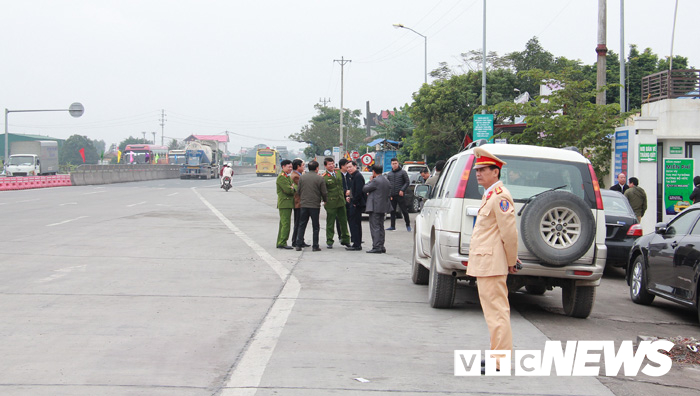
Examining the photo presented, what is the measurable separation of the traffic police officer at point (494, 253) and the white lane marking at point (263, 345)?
1794mm

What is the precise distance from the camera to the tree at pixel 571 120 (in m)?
21.2

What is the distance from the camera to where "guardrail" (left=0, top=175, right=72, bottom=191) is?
41906mm

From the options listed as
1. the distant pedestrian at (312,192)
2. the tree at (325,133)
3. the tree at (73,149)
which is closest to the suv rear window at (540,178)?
the distant pedestrian at (312,192)

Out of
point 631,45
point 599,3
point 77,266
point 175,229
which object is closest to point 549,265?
point 77,266

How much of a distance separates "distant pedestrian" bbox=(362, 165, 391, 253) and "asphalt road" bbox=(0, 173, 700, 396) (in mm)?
423

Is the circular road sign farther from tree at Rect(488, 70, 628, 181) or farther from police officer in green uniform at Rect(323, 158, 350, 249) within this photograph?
police officer in green uniform at Rect(323, 158, 350, 249)

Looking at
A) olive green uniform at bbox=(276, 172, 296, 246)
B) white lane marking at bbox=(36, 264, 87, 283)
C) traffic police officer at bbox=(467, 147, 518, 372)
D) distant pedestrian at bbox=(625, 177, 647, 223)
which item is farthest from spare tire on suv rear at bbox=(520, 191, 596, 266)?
distant pedestrian at bbox=(625, 177, 647, 223)

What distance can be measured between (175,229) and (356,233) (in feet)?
17.8

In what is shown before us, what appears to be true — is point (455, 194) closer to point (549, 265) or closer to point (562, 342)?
point (549, 265)

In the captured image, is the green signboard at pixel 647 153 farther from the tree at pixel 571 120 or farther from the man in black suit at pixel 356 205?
the man in black suit at pixel 356 205

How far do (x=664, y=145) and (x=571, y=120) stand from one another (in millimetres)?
3293

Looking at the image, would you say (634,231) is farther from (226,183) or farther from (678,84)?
(226,183)

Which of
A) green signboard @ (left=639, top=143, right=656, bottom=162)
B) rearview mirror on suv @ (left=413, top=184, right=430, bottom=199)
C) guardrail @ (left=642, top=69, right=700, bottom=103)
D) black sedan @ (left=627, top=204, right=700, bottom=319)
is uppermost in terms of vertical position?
guardrail @ (left=642, top=69, right=700, bottom=103)

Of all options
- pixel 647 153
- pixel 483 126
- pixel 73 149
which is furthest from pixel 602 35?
pixel 73 149
